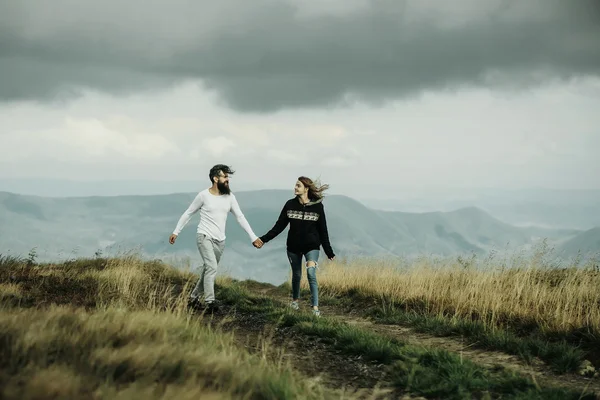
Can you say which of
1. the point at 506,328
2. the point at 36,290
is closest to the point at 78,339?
the point at 36,290

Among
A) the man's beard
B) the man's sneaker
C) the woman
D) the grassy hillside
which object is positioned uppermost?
the man's beard

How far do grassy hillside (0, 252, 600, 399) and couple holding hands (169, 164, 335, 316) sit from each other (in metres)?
0.88

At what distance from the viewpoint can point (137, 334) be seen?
545 centimetres

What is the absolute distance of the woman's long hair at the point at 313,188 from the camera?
1120cm

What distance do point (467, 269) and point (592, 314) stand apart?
17.4ft

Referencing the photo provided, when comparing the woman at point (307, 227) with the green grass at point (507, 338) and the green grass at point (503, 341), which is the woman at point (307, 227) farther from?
the green grass at point (503, 341)

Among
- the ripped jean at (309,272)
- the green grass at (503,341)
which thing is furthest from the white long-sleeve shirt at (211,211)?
the green grass at (503,341)

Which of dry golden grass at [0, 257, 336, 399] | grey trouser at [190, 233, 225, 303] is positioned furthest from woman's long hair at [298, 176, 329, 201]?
dry golden grass at [0, 257, 336, 399]

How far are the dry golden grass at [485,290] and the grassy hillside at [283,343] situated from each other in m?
0.04

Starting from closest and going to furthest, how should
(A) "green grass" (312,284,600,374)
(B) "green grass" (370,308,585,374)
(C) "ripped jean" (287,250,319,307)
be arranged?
(B) "green grass" (370,308,585,374), (A) "green grass" (312,284,600,374), (C) "ripped jean" (287,250,319,307)

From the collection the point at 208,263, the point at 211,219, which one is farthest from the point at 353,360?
the point at 211,219

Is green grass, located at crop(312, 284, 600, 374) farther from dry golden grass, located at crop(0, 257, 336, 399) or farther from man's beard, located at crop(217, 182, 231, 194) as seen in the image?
man's beard, located at crop(217, 182, 231, 194)

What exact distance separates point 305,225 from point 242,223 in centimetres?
136

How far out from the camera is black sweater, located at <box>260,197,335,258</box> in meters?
11.2
